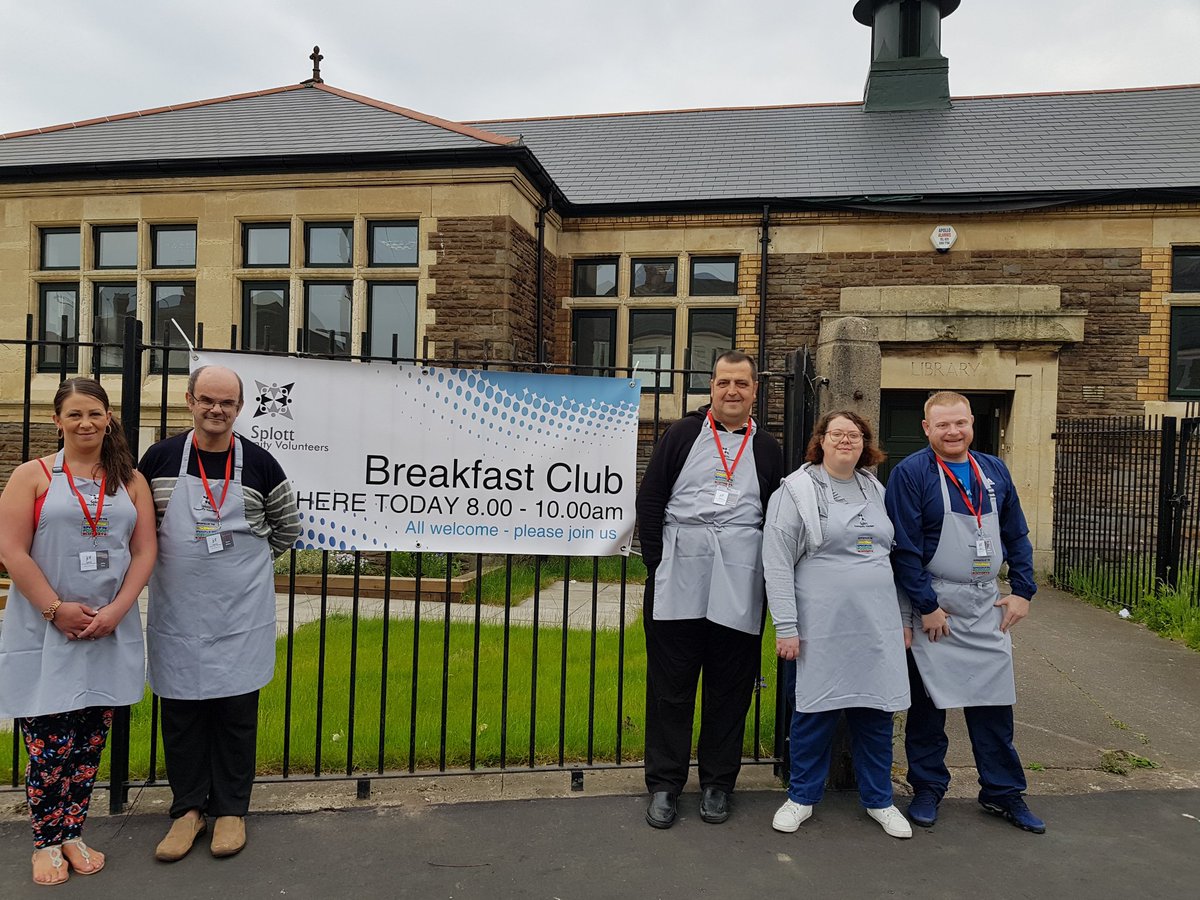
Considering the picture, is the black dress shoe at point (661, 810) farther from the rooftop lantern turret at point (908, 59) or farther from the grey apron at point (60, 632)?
the rooftop lantern turret at point (908, 59)

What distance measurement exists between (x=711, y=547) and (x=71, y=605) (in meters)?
2.46

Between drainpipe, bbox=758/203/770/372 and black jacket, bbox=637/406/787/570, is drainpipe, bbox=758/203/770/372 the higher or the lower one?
the higher one

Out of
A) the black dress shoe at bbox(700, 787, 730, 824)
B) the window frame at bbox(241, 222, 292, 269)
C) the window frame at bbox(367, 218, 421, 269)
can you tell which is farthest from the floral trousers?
the window frame at bbox(241, 222, 292, 269)

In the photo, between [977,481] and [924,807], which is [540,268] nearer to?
[977,481]

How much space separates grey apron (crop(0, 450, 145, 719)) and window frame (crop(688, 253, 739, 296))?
10168 millimetres

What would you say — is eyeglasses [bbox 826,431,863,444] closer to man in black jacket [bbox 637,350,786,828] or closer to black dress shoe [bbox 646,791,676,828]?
man in black jacket [bbox 637,350,786,828]

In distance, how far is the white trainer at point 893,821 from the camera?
11.0ft

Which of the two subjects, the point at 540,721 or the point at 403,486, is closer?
the point at 403,486

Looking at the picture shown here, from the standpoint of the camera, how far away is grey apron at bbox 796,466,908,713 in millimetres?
3268

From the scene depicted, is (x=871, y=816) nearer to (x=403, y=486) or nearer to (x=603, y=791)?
(x=603, y=791)

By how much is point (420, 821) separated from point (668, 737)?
116 cm

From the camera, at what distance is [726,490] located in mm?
3404

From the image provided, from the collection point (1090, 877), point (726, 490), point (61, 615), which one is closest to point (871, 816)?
point (1090, 877)

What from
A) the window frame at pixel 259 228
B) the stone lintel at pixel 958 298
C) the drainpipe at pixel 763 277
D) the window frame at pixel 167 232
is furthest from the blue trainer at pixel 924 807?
the window frame at pixel 167 232
